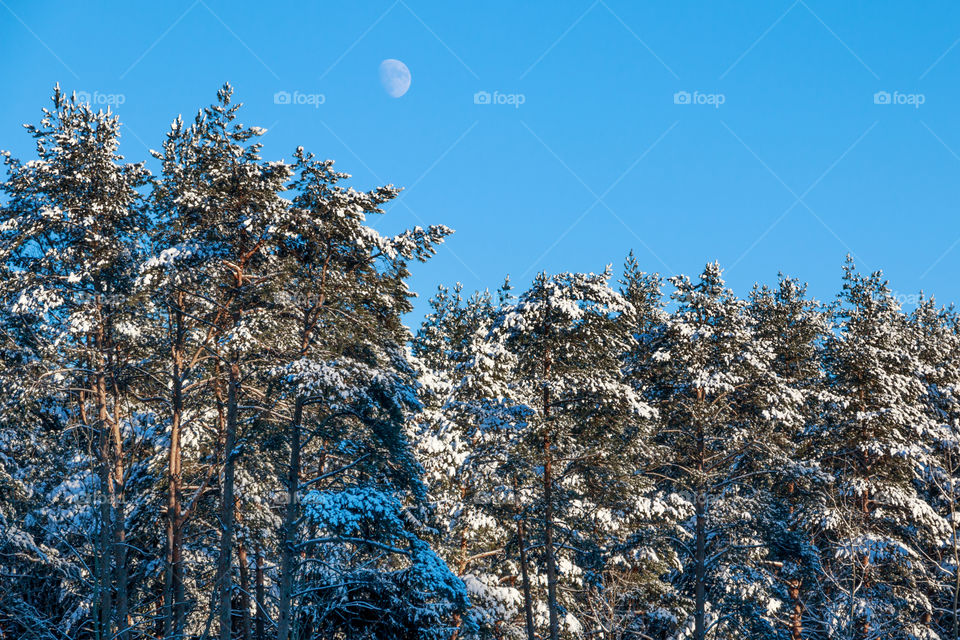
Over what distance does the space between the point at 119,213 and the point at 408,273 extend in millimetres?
7365

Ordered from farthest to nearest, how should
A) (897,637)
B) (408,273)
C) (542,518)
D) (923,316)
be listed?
(923,316)
(897,637)
(542,518)
(408,273)

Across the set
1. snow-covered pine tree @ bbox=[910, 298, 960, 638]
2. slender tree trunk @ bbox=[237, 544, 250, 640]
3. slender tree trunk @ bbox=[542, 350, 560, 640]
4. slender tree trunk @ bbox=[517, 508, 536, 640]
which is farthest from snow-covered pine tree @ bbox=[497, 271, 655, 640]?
snow-covered pine tree @ bbox=[910, 298, 960, 638]

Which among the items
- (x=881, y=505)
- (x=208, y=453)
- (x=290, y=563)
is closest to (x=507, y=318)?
(x=290, y=563)

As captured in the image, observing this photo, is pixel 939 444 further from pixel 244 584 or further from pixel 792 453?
pixel 244 584

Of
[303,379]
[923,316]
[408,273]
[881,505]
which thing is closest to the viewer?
[303,379]

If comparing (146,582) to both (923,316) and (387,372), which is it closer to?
(387,372)

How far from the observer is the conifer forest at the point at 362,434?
16047mm

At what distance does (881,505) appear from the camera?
23.6 m

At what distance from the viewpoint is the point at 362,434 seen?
16.7 metres

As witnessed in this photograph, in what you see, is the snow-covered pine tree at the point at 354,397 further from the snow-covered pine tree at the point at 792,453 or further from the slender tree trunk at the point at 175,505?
the snow-covered pine tree at the point at 792,453

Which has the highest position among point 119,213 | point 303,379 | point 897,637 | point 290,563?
point 119,213

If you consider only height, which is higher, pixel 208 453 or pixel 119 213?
pixel 119 213

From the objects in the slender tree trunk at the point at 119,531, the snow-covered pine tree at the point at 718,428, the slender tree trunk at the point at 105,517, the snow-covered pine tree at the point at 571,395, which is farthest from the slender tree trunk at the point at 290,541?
the snow-covered pine tree at the point at 718,428

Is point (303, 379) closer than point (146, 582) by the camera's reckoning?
Yes
